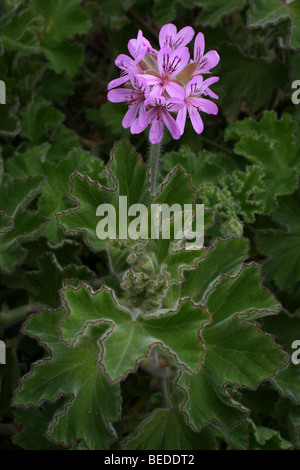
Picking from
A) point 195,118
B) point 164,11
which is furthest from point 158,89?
point 164,11

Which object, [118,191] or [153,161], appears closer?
A: [153,161]

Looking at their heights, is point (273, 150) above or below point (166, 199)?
above

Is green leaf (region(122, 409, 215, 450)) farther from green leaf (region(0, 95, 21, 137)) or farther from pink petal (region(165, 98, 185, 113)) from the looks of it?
green leaf (region(0, 95, 21, 137))

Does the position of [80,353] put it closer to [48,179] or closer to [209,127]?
[48,179]

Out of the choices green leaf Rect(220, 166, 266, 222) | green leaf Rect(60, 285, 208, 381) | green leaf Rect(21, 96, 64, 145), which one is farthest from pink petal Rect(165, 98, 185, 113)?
green leaf Rect(21, 96, 64, 145)

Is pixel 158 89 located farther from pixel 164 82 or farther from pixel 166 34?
pixel 166 34

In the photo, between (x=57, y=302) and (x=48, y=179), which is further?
(x=48, y=179)

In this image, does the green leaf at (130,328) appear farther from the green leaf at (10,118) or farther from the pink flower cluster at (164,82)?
the green leaf at (10,118)

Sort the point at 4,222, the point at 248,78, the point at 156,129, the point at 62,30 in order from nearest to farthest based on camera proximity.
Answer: the point at 156,129 → the point at 4,222 → the point at 248,78 → the point at 62,30

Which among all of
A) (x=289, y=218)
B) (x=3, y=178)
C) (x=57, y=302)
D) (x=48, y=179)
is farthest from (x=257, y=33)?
(x=57, y=302)
